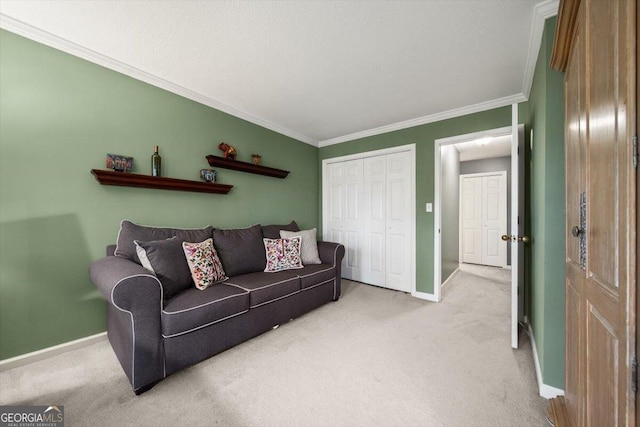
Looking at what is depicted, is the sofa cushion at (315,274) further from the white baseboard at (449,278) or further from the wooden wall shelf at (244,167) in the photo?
the white baseboard at (449,278)

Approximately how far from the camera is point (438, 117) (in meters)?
3.09

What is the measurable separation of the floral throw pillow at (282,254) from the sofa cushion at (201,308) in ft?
2.24

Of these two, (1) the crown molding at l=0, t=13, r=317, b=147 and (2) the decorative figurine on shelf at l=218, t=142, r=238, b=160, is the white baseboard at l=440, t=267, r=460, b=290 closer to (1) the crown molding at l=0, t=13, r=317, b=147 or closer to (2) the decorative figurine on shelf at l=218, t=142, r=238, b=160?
(2) the decorative figurine on shelf at l=218, t=142, r=238, b=160

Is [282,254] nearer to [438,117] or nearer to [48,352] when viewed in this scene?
[48,352]

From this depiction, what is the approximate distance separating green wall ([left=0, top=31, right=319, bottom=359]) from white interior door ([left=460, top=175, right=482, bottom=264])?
5497mm

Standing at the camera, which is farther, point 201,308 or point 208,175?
point 208,175

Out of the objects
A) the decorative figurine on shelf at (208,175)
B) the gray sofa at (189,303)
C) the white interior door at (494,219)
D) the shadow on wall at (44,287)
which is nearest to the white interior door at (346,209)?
the gray sofa at (189,303)

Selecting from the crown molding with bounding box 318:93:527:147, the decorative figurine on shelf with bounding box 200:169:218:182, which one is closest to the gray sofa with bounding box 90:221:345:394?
the decorative figurine on shelf with bounding box 200:169:218:182

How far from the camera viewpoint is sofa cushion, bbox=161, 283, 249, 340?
158cm

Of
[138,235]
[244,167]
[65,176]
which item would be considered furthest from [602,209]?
[65,176]

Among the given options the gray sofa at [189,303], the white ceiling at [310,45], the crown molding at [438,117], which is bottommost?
the gray sofa at [189,303]

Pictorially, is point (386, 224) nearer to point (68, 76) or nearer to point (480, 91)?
point (480, 91)

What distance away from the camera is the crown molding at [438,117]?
2636 millimetres

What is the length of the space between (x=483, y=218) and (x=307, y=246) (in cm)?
436
